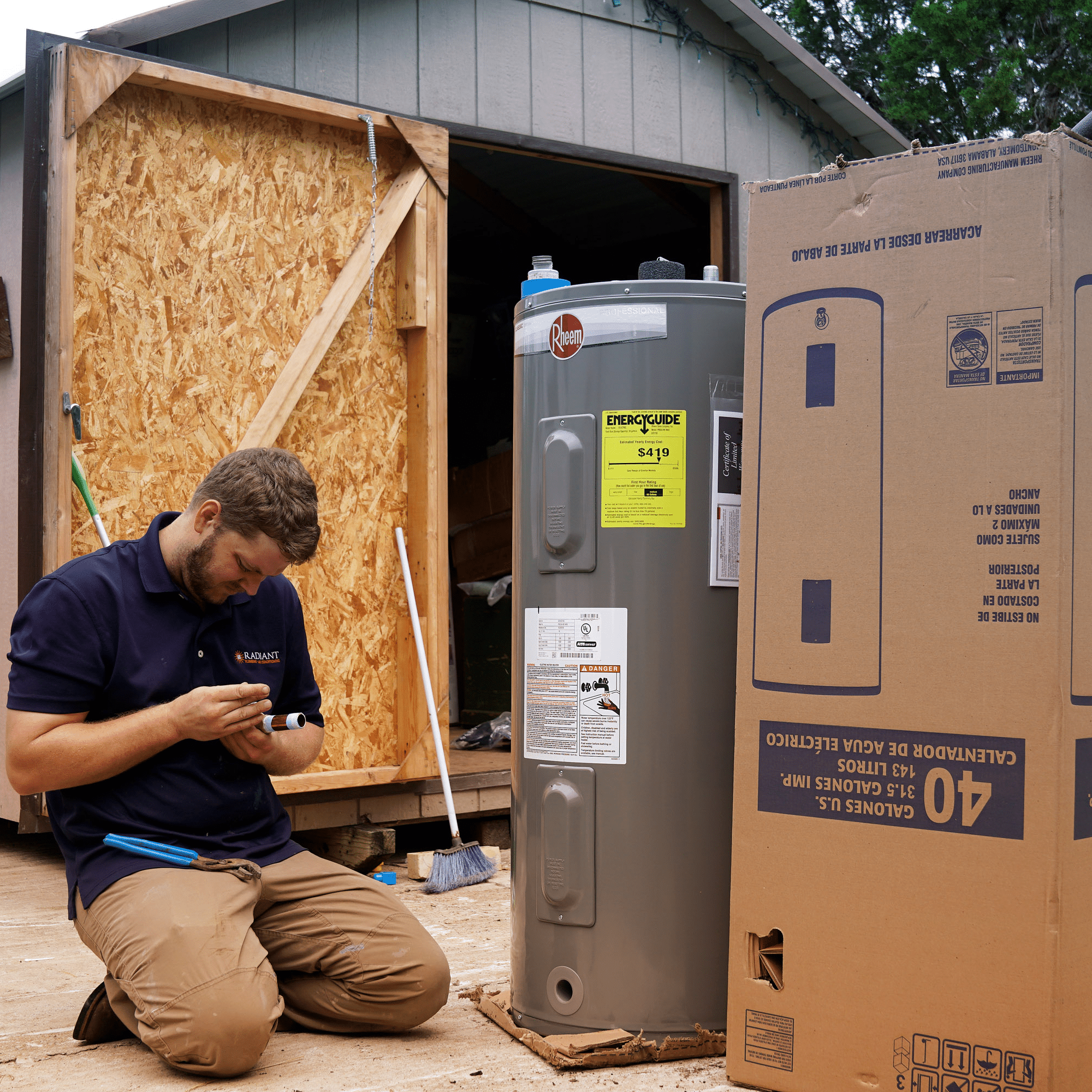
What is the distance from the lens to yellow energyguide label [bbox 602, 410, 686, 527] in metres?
2.83

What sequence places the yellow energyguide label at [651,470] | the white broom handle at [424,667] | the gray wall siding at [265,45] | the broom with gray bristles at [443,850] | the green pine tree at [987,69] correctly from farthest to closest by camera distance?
1. the green pine tree at [987,69]
2. the white broom handle at [424,667]
3. the gray wall siding at [265,45]
4. the broom with gray bristles at [443,850]
5. the yellow energyguide label at [651,470]

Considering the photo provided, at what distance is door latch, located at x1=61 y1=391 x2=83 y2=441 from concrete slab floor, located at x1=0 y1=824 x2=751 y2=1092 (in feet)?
5.93

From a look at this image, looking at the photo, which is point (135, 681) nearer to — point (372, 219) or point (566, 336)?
point (566, 336)

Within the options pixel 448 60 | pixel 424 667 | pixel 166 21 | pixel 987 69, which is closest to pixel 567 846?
pixel 424 667

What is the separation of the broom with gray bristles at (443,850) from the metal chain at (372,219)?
36.3 inches

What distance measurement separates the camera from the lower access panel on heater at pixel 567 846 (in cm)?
283

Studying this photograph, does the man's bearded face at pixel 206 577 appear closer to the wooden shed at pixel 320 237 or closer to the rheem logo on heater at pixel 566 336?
the rheem logo on heater at pixel 566 336

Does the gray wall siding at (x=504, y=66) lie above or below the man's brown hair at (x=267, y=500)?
above

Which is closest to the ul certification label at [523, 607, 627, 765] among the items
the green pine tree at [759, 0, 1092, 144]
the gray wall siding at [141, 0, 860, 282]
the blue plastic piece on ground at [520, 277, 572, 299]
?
the blue plastic piece on ground at [520, 277, 572, 299]

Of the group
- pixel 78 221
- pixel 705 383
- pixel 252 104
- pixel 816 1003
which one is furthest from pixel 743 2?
pixel 816 1003

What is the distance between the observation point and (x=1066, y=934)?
2.23 meters

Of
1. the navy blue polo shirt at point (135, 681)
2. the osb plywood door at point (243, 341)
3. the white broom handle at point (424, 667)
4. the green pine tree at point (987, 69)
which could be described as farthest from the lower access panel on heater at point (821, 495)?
the green pine tree at point (987, 69)

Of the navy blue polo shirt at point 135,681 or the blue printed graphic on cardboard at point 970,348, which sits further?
the navy blue polo shirt at point 135,681

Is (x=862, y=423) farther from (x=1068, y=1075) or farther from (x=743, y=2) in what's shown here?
(x=743, y=2)
